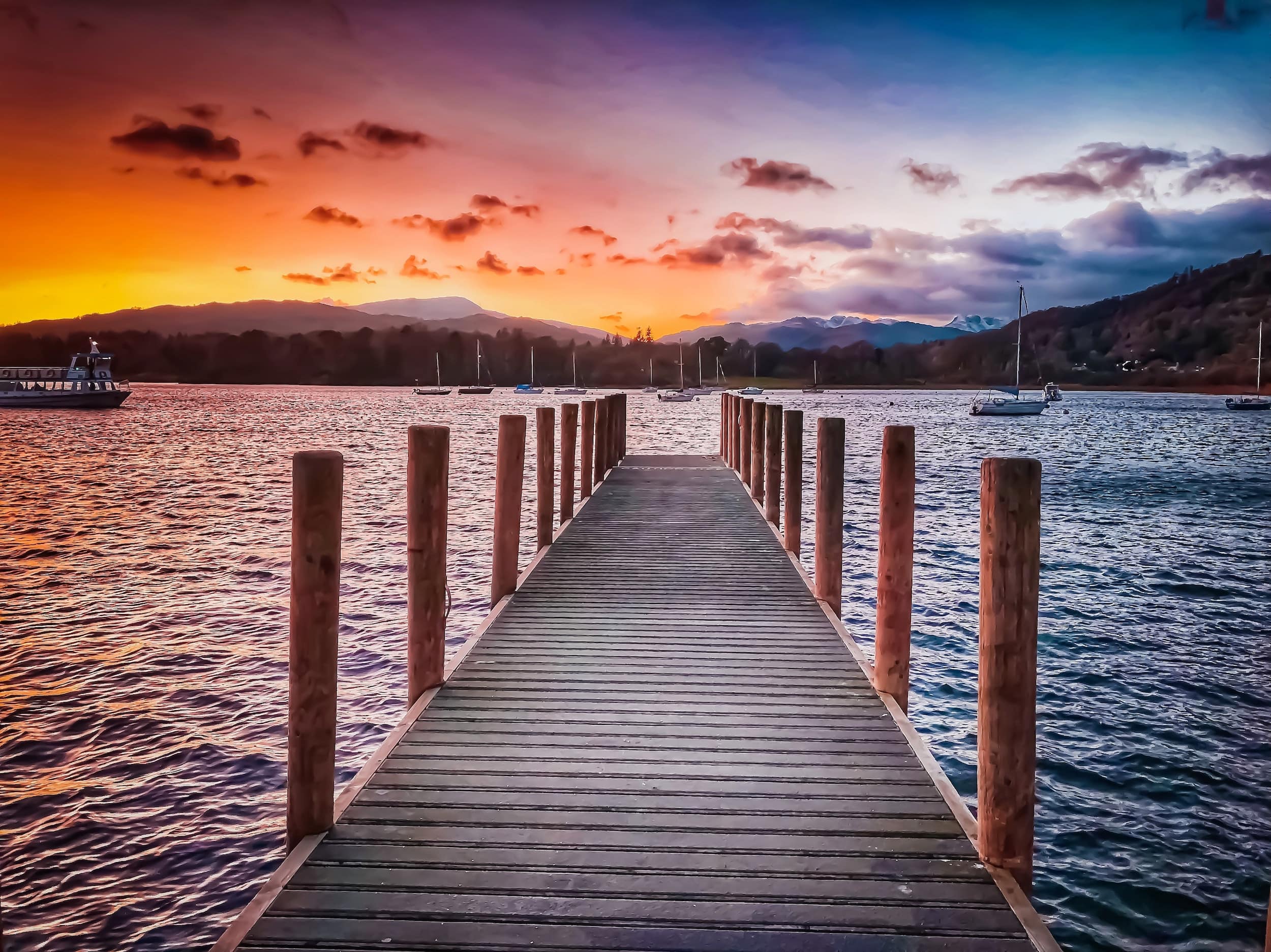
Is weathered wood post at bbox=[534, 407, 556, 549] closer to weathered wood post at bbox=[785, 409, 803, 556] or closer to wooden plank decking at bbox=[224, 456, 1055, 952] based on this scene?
weathered wood post at bbox=[785, 409, 803, 556]

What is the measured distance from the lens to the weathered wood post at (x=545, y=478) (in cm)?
945

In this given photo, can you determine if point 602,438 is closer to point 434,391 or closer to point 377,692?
point 377,692

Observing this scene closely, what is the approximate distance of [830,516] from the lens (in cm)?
738

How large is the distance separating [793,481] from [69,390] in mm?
101028

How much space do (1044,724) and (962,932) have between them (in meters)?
6.02

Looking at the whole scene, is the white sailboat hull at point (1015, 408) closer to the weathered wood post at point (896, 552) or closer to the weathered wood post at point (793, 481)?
the weathered wood post at point (793, 481)

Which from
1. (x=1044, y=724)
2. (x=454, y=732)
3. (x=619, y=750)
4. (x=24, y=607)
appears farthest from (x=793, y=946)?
(x=24, y=607)

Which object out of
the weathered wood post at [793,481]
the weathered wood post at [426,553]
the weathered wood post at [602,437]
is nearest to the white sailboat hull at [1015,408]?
the weathered wood post at [602,437]

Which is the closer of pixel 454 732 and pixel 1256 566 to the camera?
pixel 454 732

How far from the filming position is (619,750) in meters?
4.35

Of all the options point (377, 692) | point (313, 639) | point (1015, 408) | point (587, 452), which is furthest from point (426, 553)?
point (1015, 408)

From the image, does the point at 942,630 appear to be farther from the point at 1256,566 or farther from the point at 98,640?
the point at 98,640

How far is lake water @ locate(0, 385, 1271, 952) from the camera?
5.46 meters

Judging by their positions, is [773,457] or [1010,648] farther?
[773,457]
